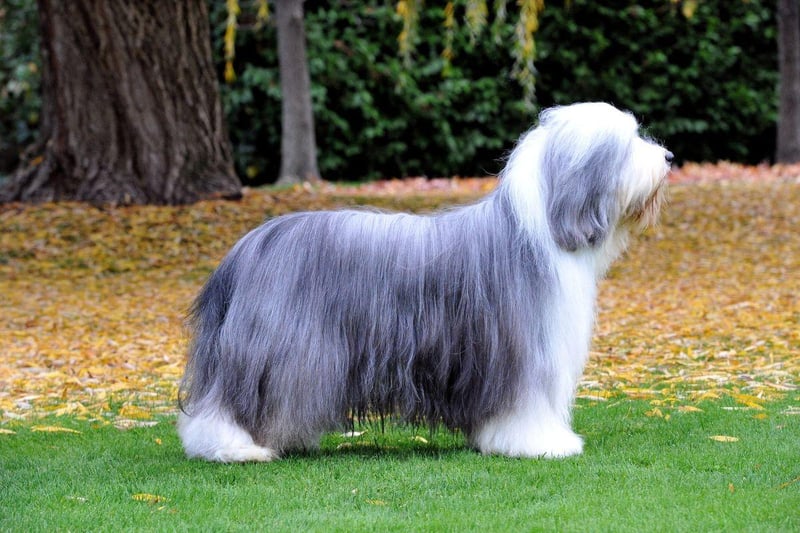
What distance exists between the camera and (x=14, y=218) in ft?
41.3

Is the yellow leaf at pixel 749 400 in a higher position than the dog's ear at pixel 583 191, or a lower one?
lower

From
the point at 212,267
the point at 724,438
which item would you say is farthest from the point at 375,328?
the point at 212,267

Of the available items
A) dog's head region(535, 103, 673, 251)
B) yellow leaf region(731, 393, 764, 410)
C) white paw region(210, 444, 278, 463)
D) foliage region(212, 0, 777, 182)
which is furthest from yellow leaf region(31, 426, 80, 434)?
foliage region(212, 0, 777, 182)

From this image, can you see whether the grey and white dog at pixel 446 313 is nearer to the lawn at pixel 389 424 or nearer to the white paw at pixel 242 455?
the white paw at pixel 242 455

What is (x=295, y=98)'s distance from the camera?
55.5ft

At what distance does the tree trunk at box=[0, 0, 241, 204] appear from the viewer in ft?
40.5

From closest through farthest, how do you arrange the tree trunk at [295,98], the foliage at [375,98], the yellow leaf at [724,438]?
the yellow leaf at [724,438] → the tree trunk at [295,98] → the foliage at [375,98]

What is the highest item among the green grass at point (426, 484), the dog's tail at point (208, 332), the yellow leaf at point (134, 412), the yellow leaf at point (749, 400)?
the dog's tail at point (208, 332)

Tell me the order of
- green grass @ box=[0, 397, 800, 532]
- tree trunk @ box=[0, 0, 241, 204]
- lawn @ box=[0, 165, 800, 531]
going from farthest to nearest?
tree trunk @ box=[0, 0, 241, 204], lawn @ box=[0, 165, 800, 531], green grass @ box=[0, 397, 800, 532]

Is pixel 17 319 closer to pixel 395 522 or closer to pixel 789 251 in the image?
pixel 395 522

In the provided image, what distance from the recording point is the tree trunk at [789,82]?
18594mm

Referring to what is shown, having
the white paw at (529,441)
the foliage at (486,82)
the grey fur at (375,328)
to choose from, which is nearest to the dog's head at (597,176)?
the grey fur at (375,328)

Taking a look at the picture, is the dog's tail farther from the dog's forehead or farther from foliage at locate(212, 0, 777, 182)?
foliage at locate(212, 0, 777, 182)

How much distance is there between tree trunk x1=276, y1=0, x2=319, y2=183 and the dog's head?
38.4 ft
